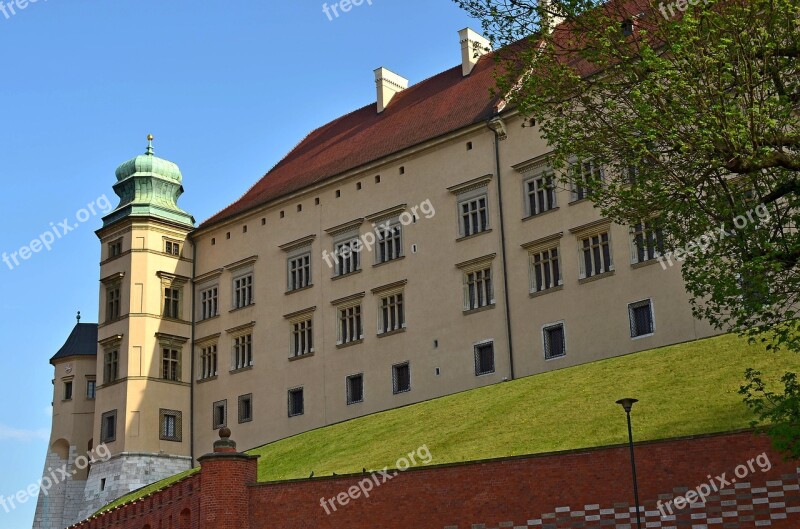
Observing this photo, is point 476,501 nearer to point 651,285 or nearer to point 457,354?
point 651,285

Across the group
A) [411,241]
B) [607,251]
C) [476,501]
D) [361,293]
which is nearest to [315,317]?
[361,293]

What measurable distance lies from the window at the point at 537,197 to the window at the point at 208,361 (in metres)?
16.9

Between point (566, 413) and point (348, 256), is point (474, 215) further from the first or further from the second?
point (566, 413)

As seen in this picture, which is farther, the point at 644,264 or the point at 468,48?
the point at 468,48

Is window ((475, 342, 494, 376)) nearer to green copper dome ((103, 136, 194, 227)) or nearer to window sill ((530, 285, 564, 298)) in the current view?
window sill ((530, 285, 564, 298))

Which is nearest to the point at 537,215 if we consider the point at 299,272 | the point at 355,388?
the point at 355,388

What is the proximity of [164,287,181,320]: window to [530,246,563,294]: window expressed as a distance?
1846cm

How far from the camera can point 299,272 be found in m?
48.1

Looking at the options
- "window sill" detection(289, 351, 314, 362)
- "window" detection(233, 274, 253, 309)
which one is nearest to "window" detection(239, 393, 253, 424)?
"window sill" detection(289, 351, 314, 362)

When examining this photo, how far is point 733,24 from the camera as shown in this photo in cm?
1816

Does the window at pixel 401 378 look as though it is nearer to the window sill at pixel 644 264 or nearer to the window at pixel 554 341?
the window at pixel 554 341

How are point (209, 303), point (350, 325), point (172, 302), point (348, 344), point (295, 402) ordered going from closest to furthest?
1. point (348, 344)
2. point (350, 325)
3. point (295, 402)
4. point (172, 302)
5. point (209, 303)

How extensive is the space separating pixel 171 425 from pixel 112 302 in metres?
6.25

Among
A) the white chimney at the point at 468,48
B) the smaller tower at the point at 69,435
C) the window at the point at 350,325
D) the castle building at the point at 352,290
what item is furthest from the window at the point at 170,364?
the white chimney at the point at 468,48
